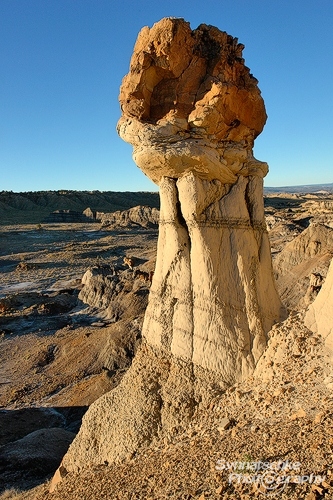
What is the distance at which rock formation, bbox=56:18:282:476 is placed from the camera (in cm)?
608

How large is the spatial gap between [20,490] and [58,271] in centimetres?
2592

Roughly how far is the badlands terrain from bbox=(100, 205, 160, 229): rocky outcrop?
27361mm

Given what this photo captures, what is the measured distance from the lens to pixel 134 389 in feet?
21.4

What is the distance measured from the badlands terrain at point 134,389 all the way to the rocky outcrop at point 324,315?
0.31 ft

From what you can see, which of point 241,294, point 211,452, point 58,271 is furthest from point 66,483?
point 58,271

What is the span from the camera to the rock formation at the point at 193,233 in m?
6.08

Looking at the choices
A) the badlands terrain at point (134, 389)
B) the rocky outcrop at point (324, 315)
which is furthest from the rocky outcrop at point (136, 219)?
the rocky outcrop at point (324, 315)

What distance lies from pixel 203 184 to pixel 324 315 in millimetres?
2409

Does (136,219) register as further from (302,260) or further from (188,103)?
(188,103)

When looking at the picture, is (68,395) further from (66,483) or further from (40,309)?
(40,309)

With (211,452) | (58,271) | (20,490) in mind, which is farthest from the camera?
(58,271)

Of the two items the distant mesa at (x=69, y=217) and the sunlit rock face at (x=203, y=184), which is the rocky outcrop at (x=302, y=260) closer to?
the sunlit rock face at (x=203, y=184)

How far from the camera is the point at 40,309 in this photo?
820 inches

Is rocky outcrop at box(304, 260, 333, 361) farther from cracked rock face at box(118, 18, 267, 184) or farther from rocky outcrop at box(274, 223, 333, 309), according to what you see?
rocky outcrop at box(274, 223, 333, 309)
